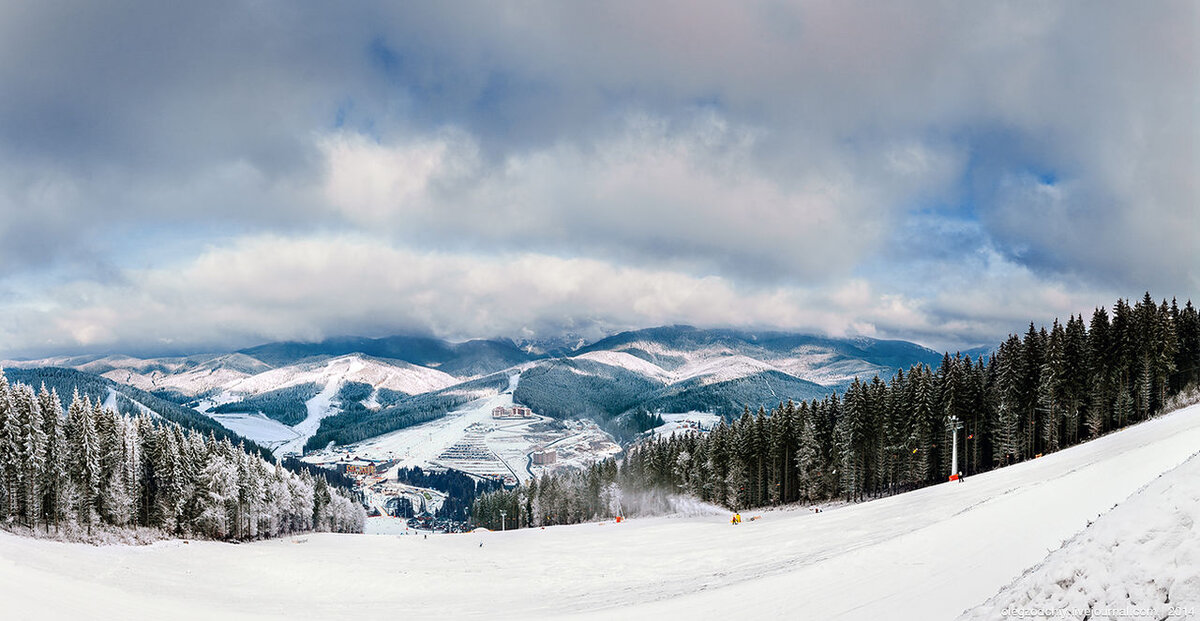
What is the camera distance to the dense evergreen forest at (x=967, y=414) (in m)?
51.1

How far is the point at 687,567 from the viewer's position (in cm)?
2853

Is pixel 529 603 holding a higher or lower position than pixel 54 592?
lower

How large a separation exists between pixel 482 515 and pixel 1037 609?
11781 centimetres

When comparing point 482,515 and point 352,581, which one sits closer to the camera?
point 352,581

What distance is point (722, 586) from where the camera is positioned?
816 inches

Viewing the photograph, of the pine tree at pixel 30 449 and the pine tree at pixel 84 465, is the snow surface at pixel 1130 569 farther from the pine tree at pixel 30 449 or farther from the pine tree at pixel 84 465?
the pine tree at pixel 84 465

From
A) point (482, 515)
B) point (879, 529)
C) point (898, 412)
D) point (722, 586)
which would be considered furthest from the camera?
point (482, 515)

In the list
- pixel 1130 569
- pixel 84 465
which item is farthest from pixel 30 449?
pixel 1130 569

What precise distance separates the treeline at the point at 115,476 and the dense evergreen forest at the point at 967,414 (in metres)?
55.9

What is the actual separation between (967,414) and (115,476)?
270ft

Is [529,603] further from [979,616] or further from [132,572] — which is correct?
[132,572]

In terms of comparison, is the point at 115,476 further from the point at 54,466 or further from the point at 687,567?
the point at 687,567

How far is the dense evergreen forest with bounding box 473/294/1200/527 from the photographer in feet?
168

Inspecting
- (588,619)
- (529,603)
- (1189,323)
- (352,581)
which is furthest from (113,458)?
(1189,323)
